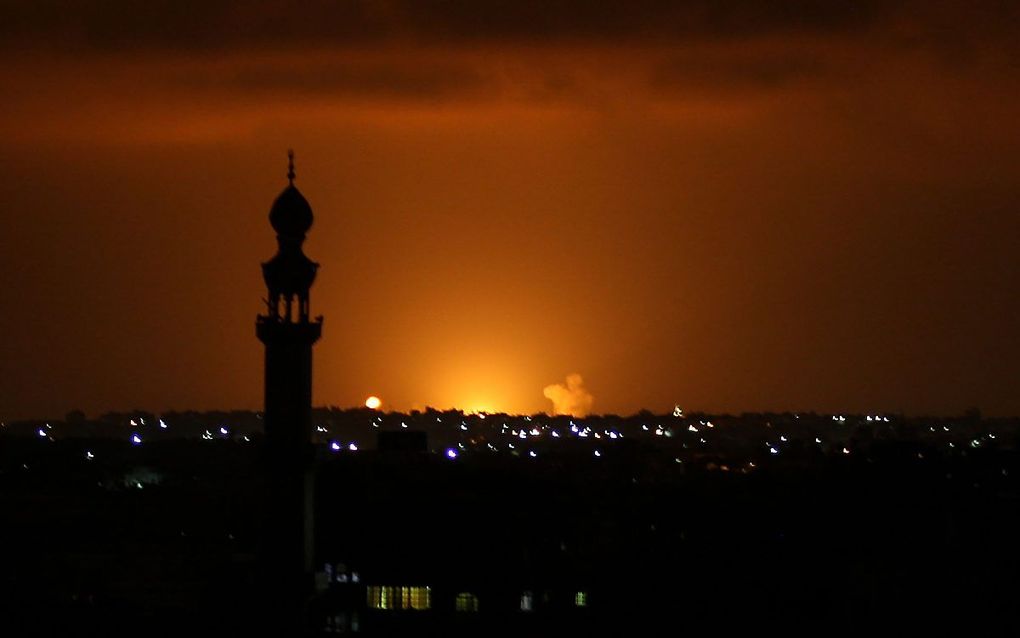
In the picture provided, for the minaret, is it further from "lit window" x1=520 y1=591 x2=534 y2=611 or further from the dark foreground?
"lit window" x1=520 y1=591 x2=534 y2=611

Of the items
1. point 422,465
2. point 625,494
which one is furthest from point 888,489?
point 422,465

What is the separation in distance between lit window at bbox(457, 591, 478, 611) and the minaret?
6.73 metres

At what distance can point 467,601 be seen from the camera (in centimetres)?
4472

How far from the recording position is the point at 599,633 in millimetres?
38562

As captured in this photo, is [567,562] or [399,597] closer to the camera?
[399,597]

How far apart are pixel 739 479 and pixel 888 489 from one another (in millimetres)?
33234

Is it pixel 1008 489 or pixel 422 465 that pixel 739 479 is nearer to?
pixel 422 465

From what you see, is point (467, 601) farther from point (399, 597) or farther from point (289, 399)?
point (289, 399)

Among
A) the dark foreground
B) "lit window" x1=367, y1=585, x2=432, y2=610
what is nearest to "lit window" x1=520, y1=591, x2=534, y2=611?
the dark foreground

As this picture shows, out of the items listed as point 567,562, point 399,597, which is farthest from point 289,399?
point 567,562

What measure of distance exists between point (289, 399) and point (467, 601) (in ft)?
27.8

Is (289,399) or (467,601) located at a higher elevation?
(289,399)

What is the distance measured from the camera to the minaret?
38.1 m

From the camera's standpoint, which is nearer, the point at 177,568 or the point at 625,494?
the point at 177,568
